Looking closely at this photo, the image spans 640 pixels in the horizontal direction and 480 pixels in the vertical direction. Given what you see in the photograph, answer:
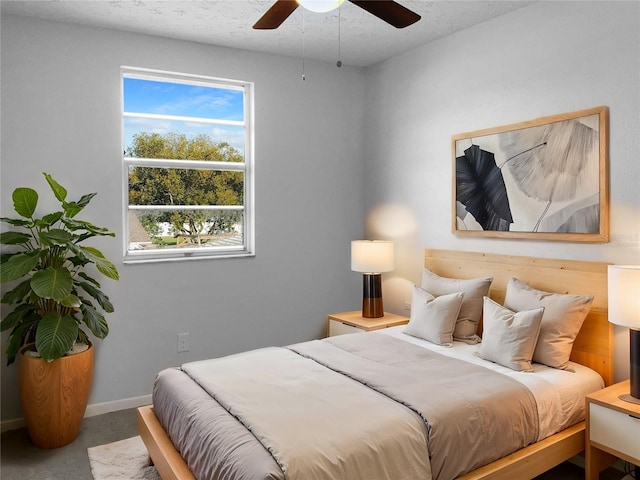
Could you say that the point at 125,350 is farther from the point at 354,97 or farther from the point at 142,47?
the point at 354,97

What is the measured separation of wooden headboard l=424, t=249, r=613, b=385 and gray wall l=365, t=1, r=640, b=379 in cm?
6

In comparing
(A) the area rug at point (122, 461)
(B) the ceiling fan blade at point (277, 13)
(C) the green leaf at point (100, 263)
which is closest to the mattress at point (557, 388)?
(A) the area rug at point (122, 461)

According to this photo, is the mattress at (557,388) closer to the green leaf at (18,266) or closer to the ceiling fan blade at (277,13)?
the ceiling fan blade at (277,13)

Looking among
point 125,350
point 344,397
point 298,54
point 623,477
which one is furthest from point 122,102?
point 623,477

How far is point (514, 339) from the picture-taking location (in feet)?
9.05

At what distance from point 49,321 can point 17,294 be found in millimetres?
289

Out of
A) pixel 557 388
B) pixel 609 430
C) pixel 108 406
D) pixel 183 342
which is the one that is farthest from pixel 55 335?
pixel 609 430

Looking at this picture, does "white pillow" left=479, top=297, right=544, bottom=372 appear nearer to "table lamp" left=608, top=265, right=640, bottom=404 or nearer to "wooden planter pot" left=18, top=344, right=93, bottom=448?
"table lamp" left=608, top=265, right=640, bottom=404

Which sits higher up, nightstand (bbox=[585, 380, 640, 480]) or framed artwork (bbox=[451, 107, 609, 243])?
framed artwork (bbox=[451, 107, 609, 243])

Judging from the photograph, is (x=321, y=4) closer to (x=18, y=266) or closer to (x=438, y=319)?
(x=438, y=319)

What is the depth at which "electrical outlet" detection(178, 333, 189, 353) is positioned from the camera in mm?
3930

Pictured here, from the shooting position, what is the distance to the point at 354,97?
470 cm

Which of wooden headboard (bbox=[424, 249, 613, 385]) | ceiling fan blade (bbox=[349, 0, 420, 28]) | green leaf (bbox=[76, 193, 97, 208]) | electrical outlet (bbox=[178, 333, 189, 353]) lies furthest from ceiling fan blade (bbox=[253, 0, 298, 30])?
electrical outlet (bbox=[178, 333, 189, 353])

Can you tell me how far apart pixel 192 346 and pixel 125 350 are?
501mm
